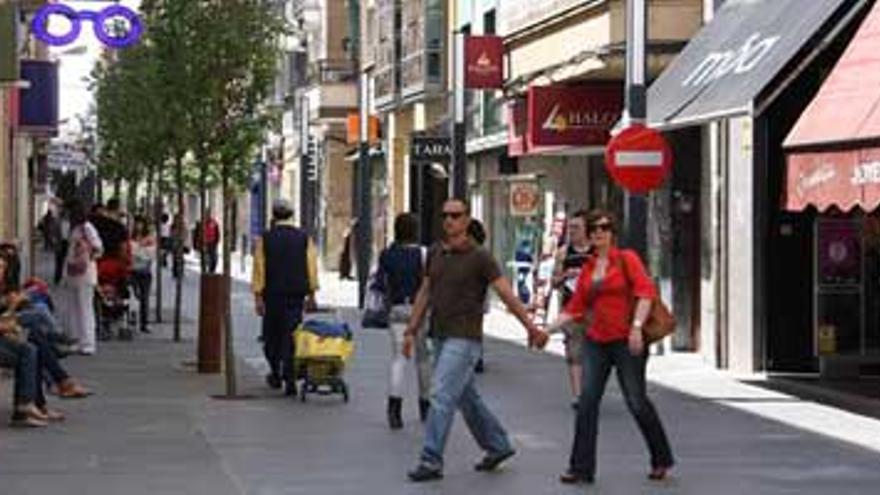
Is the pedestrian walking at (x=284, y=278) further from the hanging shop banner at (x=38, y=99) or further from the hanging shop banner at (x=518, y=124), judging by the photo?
the hanging shop banner at (x=518, y=124)

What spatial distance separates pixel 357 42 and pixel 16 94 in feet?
87.9

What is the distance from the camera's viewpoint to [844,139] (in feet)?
51.8

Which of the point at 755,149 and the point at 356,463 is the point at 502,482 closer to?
the point at 356,463

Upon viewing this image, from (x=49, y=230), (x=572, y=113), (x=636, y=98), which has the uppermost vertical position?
(x=572, y=113)

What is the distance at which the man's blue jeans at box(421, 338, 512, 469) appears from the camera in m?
12.0

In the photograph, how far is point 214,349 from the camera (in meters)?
20.1

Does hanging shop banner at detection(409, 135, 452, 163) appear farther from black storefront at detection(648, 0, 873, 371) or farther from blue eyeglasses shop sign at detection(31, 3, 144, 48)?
black storefront at detection(648, 0, 873, 371)

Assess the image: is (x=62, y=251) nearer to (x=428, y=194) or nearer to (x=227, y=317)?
(x=428, y=194)

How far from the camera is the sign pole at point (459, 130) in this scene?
28.8 meters

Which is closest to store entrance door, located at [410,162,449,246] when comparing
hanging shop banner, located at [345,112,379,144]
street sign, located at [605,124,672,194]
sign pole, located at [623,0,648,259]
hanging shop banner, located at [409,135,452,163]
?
hanging shop banner, located at [345,112,379,144]

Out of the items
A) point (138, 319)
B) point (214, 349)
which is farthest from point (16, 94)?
point (214, 349)

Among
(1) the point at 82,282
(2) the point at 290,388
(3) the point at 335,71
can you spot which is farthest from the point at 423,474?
(3) the point at 335,71

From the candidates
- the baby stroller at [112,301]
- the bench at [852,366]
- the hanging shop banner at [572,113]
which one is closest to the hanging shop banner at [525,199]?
the hanging shop banner at [572,113]

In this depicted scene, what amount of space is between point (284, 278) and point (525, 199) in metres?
15.4
